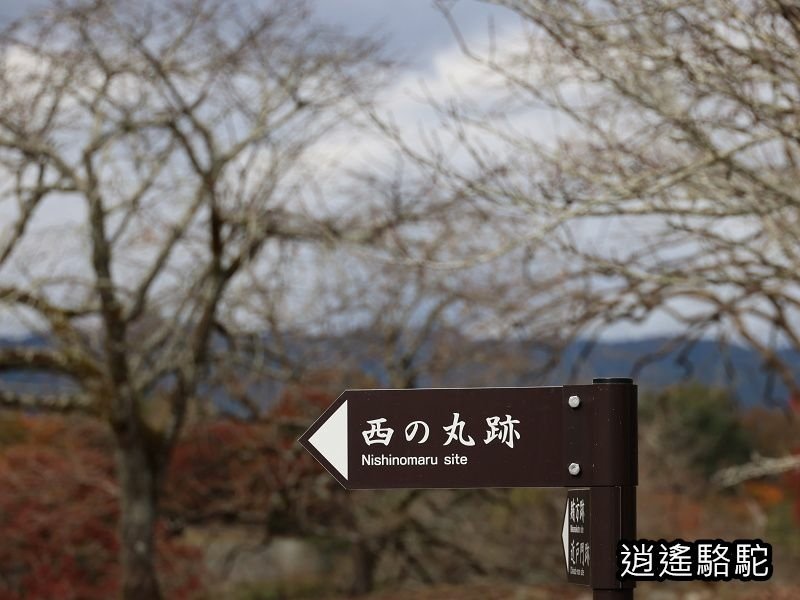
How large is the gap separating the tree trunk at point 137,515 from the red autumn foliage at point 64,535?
996 millimetres

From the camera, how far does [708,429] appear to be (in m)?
20.6

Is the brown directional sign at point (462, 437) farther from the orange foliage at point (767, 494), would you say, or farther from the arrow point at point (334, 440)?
the orange foliage at point (767, 494)

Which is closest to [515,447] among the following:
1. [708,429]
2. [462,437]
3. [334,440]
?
[462,437]

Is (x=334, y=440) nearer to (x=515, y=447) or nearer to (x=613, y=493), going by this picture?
(x=515, y=447)

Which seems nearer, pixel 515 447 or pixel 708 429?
pixel 515 447

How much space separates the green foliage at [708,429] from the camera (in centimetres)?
1930

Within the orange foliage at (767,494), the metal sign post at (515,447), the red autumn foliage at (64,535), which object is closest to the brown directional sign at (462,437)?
the metal sign post at (515,447)

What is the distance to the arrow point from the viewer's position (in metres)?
2.51

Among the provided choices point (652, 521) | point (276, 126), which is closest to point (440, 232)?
point (276, 126)

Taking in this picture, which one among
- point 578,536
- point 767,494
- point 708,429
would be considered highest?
point 708,429

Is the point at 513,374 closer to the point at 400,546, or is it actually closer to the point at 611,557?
the point at 400,546

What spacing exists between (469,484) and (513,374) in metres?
9.89

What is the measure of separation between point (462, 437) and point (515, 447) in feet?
0.39

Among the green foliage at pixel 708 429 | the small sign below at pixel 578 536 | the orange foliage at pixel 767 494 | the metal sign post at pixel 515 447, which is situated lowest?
the small sign below at pixel 578 536
